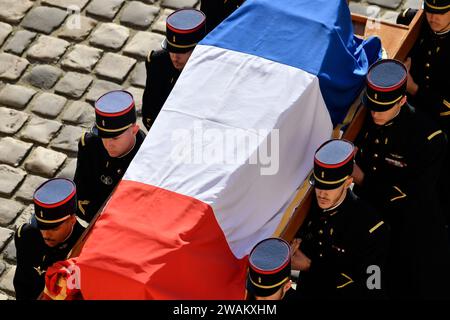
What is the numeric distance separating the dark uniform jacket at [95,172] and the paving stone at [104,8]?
2564 millimetres

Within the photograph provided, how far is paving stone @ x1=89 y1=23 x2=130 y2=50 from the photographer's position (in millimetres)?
8859

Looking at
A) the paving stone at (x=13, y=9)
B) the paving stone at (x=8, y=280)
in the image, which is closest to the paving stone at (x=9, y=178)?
the paving stone at (x=8, y=280)

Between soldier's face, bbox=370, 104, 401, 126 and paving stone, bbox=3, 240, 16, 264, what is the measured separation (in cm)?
279

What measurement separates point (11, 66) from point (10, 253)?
2.03 metres

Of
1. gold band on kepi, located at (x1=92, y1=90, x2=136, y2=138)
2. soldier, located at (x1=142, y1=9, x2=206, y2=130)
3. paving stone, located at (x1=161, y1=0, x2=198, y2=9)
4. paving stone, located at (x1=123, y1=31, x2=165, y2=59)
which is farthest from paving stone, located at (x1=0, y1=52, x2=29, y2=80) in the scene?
gold band on kepi, located at (x1=92, y1=90, x2=136, y2=138)

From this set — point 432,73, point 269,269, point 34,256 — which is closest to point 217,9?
point 432,73

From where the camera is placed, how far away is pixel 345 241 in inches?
240

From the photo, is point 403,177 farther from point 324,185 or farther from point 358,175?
point 324,185

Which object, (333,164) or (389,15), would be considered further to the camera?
(389,15)

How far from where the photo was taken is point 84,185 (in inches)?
269

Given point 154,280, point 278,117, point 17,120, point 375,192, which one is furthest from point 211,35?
point 17,120

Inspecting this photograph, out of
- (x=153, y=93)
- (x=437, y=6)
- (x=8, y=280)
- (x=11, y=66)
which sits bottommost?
(x=8, y=280)

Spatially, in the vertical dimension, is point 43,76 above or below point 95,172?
below

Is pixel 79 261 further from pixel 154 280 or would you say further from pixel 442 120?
pixel 442 120
